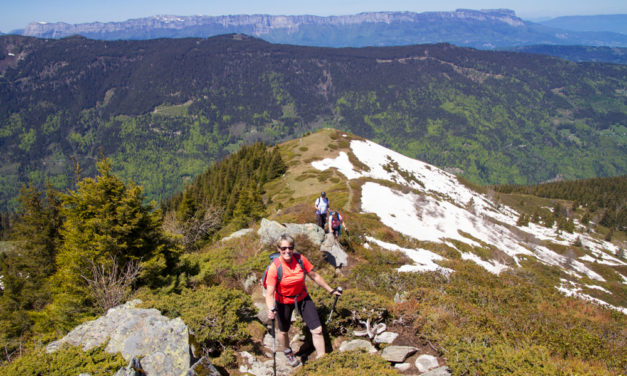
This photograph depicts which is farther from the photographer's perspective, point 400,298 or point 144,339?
point 400,298

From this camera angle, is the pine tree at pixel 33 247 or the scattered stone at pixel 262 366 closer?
the scattered stone at pixel 262 366

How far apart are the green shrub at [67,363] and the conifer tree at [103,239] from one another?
6.09 m

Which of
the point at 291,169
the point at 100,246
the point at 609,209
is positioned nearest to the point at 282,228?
the point at 100,246

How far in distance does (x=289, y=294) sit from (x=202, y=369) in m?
2.25

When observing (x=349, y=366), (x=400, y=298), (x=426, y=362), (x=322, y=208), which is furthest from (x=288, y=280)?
(x=322, y=208)

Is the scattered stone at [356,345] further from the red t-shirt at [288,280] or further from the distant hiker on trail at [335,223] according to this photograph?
the distant hiker on trail at [335,223]

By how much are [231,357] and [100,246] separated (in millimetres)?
8466

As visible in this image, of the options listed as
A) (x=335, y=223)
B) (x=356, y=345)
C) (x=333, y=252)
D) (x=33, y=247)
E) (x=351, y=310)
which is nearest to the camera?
(x=356, y=345)

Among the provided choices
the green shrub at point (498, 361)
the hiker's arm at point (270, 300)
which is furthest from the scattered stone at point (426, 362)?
the hiker's arm at point (270, 300)

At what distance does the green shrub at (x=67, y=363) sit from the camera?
5.93 metres

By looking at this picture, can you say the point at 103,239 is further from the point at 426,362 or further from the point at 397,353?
the point at 426,362

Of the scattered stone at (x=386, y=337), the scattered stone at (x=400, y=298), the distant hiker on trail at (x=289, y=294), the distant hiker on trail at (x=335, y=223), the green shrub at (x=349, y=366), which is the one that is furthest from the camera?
the distant hiker on trail at (x=335, y=223)

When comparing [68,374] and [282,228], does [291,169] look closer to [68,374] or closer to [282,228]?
[282,228]

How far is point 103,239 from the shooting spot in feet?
41.8
